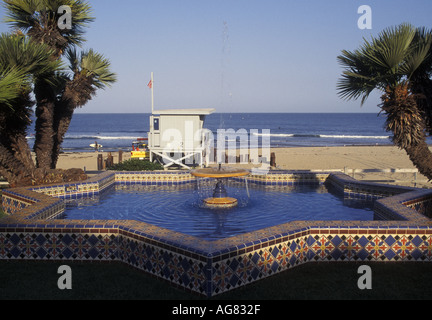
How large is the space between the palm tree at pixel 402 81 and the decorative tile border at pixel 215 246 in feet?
6.63

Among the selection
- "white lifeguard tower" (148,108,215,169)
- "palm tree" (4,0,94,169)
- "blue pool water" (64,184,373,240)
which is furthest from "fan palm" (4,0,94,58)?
"white lifeguard tower" (148,108,215,169)

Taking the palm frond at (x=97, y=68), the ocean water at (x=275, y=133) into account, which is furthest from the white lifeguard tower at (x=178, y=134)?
the ocean water at (x=275, y=133)

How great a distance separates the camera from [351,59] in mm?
10750

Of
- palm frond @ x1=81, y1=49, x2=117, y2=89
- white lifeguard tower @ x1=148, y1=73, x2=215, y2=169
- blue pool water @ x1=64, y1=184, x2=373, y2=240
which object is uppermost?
Answer: palm frond @ x1=81, y1=49, x2=117, y2=89

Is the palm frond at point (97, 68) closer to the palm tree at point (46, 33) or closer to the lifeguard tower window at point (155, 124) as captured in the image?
the palm tree at point (46, 33)

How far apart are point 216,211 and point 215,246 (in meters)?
4.99

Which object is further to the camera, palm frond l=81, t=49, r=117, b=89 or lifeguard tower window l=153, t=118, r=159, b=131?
lifeguard tower window l=153, t=118, r=159, b=131

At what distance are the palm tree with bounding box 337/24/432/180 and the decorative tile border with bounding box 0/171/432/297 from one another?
6.63 feet

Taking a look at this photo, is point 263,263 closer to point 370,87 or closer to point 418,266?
point 418,266

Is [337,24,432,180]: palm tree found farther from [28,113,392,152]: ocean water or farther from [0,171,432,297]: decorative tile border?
[28,113,392,152]: ocean water

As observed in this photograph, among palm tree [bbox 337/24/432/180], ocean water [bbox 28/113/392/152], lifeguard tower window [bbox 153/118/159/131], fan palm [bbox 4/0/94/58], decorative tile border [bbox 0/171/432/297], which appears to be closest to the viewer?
decorative tile border [bbox 0/171/432/297]

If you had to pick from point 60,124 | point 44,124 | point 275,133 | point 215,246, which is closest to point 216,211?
point 215,246

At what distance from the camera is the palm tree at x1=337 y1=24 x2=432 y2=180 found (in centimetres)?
955

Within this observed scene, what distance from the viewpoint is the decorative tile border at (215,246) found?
238 inches
